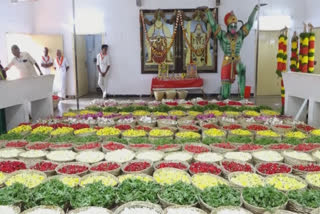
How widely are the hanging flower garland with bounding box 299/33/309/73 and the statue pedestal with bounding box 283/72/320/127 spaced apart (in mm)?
931

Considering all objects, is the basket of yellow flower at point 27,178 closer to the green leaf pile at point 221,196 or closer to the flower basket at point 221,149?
the green leaf pile at point 221,196

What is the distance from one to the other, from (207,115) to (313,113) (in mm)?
1689

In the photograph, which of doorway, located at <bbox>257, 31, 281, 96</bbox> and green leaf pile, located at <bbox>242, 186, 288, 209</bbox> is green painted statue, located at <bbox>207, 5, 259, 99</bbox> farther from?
green leaf pile, located at <bbox>242, 186, 288, 209</bbox>

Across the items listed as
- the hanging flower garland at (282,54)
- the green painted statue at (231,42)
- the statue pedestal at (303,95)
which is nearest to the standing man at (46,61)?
the green painted statue at (231,42)

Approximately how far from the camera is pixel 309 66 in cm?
669

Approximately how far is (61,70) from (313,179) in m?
9.24

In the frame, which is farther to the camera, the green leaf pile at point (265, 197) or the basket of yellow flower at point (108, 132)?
the basket of yellow flower at point (108, 132)

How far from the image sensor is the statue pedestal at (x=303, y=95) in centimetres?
507

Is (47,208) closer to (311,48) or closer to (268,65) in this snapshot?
(311,48)

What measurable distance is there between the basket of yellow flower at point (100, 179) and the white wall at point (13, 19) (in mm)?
9283

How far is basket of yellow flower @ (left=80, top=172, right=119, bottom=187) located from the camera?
2817 millimetres

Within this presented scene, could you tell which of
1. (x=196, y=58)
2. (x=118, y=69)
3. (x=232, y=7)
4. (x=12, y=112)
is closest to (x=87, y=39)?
(x=118, y=69)

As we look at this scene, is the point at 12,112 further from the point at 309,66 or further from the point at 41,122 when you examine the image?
the point at 309,66

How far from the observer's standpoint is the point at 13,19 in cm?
1087
